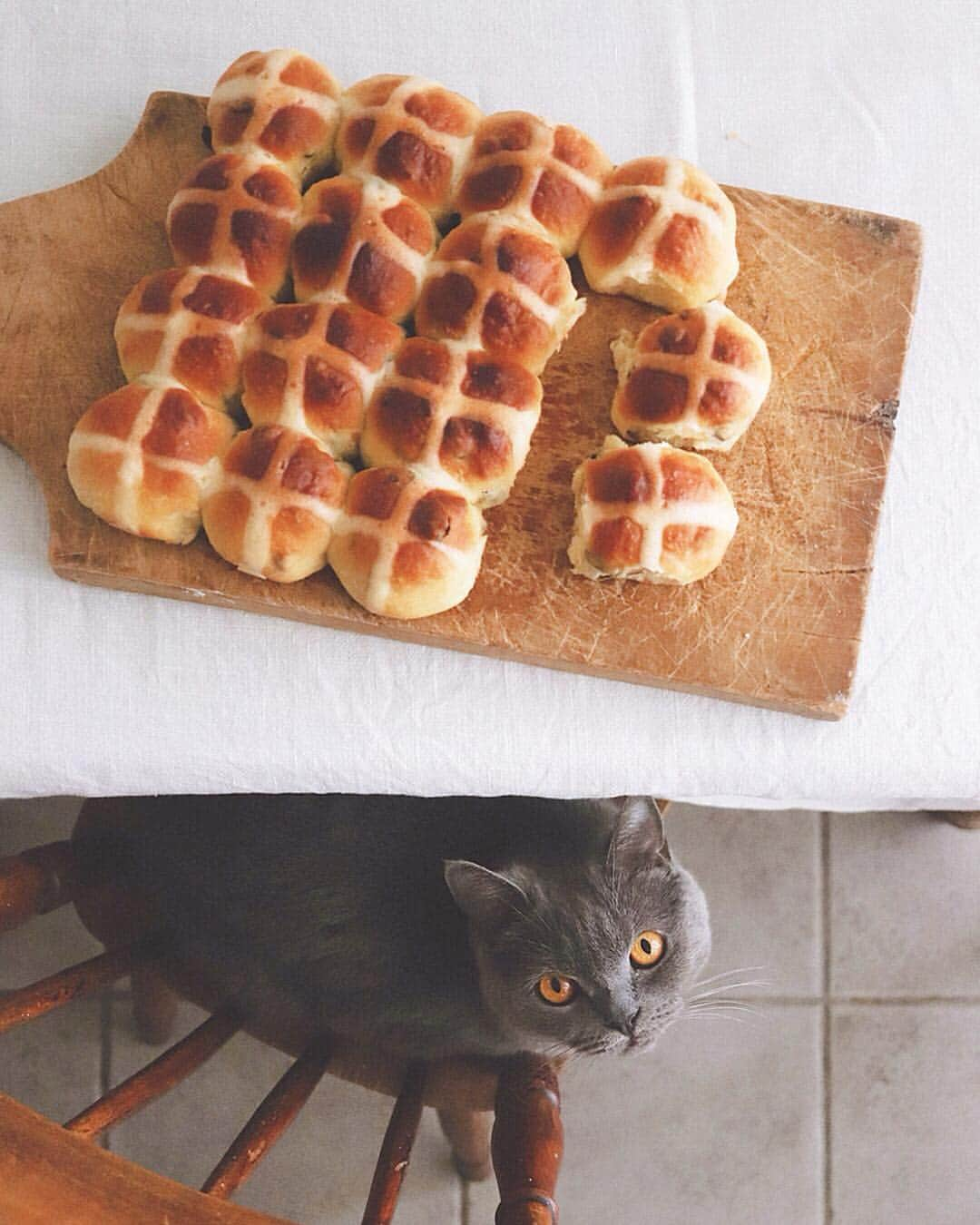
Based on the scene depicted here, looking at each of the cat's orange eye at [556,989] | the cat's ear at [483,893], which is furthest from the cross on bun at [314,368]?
the cat's orange eye at [556,989]

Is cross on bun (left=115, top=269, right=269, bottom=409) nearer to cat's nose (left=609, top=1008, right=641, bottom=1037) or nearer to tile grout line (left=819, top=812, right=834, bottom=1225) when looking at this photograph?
cat's nose (left=609, top=1008, right=641, bottom=1037)

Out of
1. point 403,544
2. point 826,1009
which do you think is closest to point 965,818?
point 826,1009

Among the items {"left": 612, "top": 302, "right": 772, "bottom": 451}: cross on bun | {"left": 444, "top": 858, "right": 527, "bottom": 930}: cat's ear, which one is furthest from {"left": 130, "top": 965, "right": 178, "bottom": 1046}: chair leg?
{"left": 612, "top": 302, "right": 772, "bottom": 451}: cross on bun

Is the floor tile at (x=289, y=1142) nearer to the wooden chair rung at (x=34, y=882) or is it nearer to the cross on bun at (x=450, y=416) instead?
the wooden chair rung at (x=34, y=882)

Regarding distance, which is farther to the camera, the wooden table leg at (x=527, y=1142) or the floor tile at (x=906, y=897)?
the floor tile at (x=906, y=897)

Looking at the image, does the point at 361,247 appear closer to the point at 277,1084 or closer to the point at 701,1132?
the point at 277,1084
